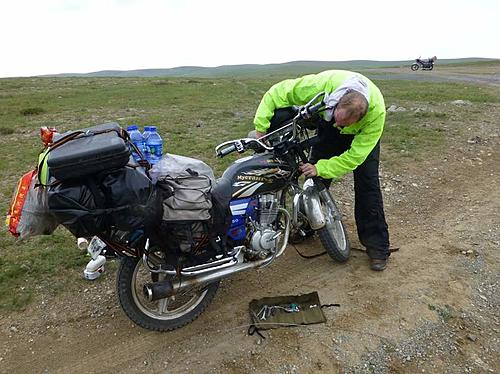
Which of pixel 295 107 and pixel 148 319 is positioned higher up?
pixel 295 107

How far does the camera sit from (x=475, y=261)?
443 centimetres

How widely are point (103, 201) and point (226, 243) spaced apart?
129 centimetres

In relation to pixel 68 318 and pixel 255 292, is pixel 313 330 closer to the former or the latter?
pixel 255 292

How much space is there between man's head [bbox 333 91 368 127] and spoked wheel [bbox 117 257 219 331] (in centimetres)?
188

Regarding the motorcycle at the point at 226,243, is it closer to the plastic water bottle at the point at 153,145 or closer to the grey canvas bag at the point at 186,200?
the grey canvas bag at the point at 186,200

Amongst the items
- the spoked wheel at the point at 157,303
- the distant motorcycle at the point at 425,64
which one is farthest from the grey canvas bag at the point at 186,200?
the distant motorcycle at the point at 425,64

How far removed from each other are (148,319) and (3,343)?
1.24 metres

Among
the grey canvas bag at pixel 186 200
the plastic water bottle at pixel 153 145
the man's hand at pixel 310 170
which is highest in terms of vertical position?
the plastic water bottle at pixel 153 145

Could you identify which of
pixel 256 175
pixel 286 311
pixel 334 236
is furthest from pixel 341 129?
pixel 286 311

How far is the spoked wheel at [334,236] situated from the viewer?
4.29m

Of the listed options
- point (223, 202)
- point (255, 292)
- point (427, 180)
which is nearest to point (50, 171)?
point (223, 202)

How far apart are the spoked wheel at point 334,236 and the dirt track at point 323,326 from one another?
0.14 metres

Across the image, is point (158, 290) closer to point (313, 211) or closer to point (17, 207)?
point (17, 207)

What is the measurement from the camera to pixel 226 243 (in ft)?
11.3
